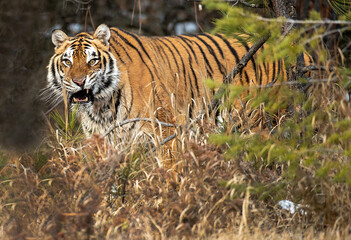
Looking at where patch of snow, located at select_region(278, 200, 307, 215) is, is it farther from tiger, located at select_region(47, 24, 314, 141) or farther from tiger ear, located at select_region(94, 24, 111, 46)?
tiger ear, located at select_region(94, 24, 111, 46)

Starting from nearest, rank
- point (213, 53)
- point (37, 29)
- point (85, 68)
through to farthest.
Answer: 1. point (85, 68)
2. point (213, 53)
3. point (37, 29)

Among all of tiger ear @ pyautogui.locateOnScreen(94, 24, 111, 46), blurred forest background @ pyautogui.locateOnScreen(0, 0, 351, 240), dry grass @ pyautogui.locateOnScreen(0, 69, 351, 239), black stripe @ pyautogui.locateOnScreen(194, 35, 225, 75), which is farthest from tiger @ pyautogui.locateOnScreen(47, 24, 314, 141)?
dry grass @ pyautogui.locateOnScreen(0, 69, 351, 239)

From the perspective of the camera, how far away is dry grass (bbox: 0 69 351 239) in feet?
10.6

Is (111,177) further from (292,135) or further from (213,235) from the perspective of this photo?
(292,135)

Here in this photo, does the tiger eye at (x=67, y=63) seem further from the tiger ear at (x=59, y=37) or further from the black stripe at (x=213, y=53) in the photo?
the black stripe at (x=213, y=53)

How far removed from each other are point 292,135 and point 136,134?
150 cm

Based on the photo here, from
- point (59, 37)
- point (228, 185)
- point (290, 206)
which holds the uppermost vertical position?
point (59, 37)

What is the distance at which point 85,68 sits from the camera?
4824 millimetres

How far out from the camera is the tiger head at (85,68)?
15.8ft

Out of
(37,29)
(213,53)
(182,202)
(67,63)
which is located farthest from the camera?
(37,29)

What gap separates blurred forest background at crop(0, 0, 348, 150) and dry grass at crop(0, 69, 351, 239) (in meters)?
3.83

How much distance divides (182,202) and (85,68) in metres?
1.88

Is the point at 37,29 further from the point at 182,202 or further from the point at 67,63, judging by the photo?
the point at 182,202

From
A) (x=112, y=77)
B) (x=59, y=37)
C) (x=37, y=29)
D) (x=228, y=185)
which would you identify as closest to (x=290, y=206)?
(x=228, y=185)
